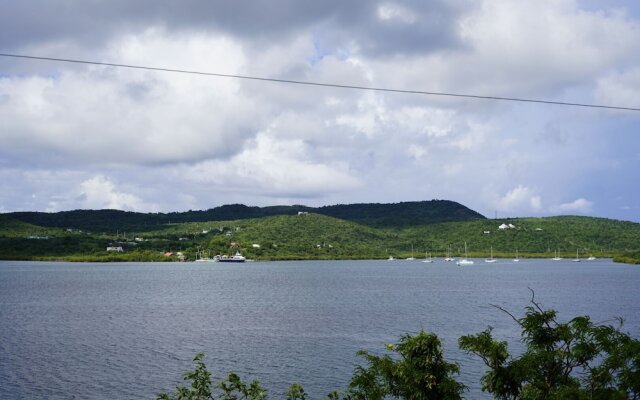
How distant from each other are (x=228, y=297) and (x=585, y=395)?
3661 inches

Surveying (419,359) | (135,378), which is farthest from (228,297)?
(419,359)

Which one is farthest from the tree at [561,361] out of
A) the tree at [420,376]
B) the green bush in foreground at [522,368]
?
the tree at [420,376]

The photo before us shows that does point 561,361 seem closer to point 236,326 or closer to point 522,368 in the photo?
point 522,368

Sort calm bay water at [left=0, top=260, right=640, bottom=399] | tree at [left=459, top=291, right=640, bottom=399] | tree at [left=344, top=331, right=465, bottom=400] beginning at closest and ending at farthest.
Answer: tree at [left=459, top=291, right=640, bottom=399] → tree at [left=344, top=331, right=465, bottom=400] → calm bay water at [left=0, top=260, right=640, bottom=399]

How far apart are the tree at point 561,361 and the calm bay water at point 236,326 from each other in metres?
21.3

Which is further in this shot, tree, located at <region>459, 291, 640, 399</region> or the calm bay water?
the calm bay water

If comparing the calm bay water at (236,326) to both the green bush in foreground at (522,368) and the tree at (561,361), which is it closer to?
the green bush in foreground at (522,368)

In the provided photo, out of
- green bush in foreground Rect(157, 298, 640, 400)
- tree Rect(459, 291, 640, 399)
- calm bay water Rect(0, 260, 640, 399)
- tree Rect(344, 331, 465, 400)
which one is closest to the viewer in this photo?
tree Rect(459, 291, 640, 399)

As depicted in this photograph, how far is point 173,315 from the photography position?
77562 mm

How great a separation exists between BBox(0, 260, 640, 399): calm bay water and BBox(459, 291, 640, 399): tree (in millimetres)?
21270

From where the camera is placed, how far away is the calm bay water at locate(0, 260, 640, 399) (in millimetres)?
41125

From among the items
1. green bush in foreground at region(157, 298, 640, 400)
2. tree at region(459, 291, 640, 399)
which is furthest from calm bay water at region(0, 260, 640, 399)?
tree at region(459, 291, 640, 399)

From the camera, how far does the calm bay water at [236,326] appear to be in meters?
41.1

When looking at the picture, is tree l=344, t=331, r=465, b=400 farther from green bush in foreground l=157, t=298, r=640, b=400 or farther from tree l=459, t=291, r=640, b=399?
tree l=459, t=291, r=640, b=399
